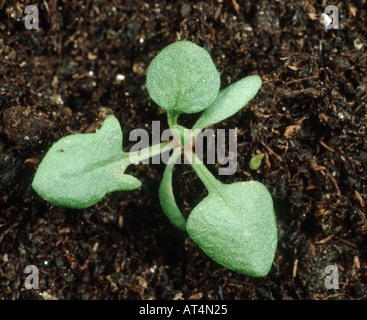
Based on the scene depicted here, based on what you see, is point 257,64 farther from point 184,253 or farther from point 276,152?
point 184,253

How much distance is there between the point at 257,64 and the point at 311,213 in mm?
691

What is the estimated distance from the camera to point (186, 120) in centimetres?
175

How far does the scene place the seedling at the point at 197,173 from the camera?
4.67 feet

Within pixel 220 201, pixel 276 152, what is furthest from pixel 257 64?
pixel 220 201

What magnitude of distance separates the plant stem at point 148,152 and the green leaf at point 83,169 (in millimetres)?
33

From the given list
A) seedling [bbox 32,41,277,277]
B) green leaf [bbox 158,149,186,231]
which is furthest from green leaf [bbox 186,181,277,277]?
green leaf [bbox 158,149,186,231]

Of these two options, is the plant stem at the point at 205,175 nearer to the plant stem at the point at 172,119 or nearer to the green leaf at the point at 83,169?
the plant stem at the point at 172,119

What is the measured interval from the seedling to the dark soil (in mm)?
159

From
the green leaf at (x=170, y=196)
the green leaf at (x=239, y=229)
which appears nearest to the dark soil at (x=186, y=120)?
the green leaf at (x=170, y=196)

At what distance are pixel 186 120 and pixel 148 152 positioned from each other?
0.25m

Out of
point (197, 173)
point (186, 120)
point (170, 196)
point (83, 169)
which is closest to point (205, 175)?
point (197, 173)

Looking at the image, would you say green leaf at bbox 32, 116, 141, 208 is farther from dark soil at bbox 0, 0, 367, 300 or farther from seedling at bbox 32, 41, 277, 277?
dark soil at bbox 0, 0, 367, 300

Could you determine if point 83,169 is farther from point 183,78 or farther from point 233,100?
point 233,100
